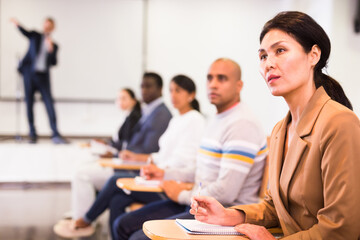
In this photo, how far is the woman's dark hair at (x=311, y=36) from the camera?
121 centimetres

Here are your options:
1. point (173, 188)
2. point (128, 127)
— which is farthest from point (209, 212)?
point (128, 127)

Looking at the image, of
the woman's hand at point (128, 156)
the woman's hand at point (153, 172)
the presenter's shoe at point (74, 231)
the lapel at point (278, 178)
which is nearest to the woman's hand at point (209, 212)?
the lapel at point (278, 178)

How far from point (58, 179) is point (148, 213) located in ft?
11.4

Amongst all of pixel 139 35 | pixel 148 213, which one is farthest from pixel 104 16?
pixel 148 213

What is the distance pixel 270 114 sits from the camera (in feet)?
22.0

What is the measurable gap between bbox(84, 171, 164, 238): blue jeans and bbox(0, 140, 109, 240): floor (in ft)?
2.19

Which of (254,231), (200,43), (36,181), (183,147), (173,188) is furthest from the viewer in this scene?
(200,43)

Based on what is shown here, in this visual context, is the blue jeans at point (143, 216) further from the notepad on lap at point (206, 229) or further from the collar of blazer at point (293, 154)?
the collar of blazer at point (293, 154)

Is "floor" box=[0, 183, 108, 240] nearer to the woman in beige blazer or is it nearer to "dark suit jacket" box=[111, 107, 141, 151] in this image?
"dark suit jacket" box=[111, 107, 141, 151]

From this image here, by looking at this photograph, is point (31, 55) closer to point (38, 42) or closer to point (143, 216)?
point (38, 42)

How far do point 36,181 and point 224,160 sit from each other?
162 inches

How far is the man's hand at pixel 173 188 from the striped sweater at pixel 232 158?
3 centimetres

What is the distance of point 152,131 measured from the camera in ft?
10.8

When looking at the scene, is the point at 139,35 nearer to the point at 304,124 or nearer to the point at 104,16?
the point at 104,16
